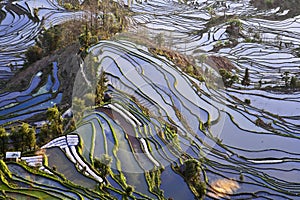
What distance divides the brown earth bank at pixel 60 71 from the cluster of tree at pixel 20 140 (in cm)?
222

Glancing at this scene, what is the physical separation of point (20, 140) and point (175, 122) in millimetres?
2578

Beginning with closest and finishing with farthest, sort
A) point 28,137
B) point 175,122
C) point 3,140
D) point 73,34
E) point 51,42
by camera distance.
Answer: point 28,137 → point 3,140 → point 175,122 → point 51,42 → point 73,34

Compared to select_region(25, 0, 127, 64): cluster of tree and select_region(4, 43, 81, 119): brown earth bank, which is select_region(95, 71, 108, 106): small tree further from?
select_region(25, 0, 127, 64): cluster of tree

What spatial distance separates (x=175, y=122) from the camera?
6.61m

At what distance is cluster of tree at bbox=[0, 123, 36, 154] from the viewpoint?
537 cm

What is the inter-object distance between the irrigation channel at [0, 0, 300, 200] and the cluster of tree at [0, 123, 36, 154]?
328mm

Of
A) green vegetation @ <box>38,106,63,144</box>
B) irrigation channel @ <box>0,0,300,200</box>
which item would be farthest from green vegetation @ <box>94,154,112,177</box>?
green vegetation @ <box>38,106,63,144</box>

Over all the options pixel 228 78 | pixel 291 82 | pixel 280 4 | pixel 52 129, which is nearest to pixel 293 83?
pixel 291 82

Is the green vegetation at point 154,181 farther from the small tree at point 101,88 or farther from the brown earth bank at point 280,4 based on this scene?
the brown earth bank at point 280,4

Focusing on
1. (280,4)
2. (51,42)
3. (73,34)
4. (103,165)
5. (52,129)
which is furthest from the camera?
(280,4)

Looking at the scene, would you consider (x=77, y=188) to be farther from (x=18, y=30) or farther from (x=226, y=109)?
(x=18, y=30)

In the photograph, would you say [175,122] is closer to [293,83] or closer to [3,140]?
[3,140]

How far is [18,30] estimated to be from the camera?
13.7 metres

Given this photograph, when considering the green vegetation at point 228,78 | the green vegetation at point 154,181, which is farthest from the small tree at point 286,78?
the green vegetation at point 154,181
